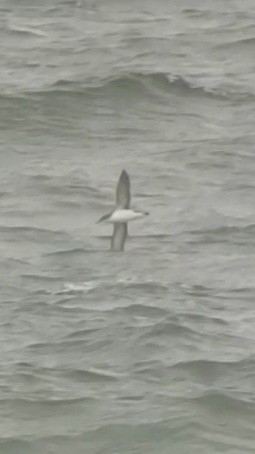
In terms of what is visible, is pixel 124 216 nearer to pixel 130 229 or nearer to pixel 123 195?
pixel 123 195

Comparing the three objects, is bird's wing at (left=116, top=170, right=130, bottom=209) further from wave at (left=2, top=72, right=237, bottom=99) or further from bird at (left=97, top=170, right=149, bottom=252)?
wave at (left=2, top=72, right=237, bottom=99)

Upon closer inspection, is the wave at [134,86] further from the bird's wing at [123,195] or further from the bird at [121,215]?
the bird's wing at [123,195]

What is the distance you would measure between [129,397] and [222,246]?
2911 mm

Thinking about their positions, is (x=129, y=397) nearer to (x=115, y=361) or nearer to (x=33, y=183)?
(x=115, y=361)

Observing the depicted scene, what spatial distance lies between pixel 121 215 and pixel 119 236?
41 centimetres

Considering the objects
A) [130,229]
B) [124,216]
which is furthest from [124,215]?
[130,229]

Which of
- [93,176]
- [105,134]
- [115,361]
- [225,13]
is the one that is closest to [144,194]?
[93,176]

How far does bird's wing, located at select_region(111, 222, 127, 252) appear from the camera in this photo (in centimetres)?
1428

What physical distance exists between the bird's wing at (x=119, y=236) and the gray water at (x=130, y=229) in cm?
10

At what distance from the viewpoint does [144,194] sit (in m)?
15.6

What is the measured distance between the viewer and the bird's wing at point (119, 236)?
14281 millimetres

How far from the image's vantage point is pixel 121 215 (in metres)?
14.0

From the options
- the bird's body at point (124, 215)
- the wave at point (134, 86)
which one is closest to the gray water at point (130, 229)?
the wave at point (134, 86)

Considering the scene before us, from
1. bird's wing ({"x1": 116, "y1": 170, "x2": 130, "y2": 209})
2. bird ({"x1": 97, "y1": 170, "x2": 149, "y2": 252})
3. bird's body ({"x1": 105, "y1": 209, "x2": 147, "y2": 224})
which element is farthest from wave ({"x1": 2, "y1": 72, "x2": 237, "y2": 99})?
bird's body ({"x1": 105, "y1": 209, "x2": 147, "y2": 224})
